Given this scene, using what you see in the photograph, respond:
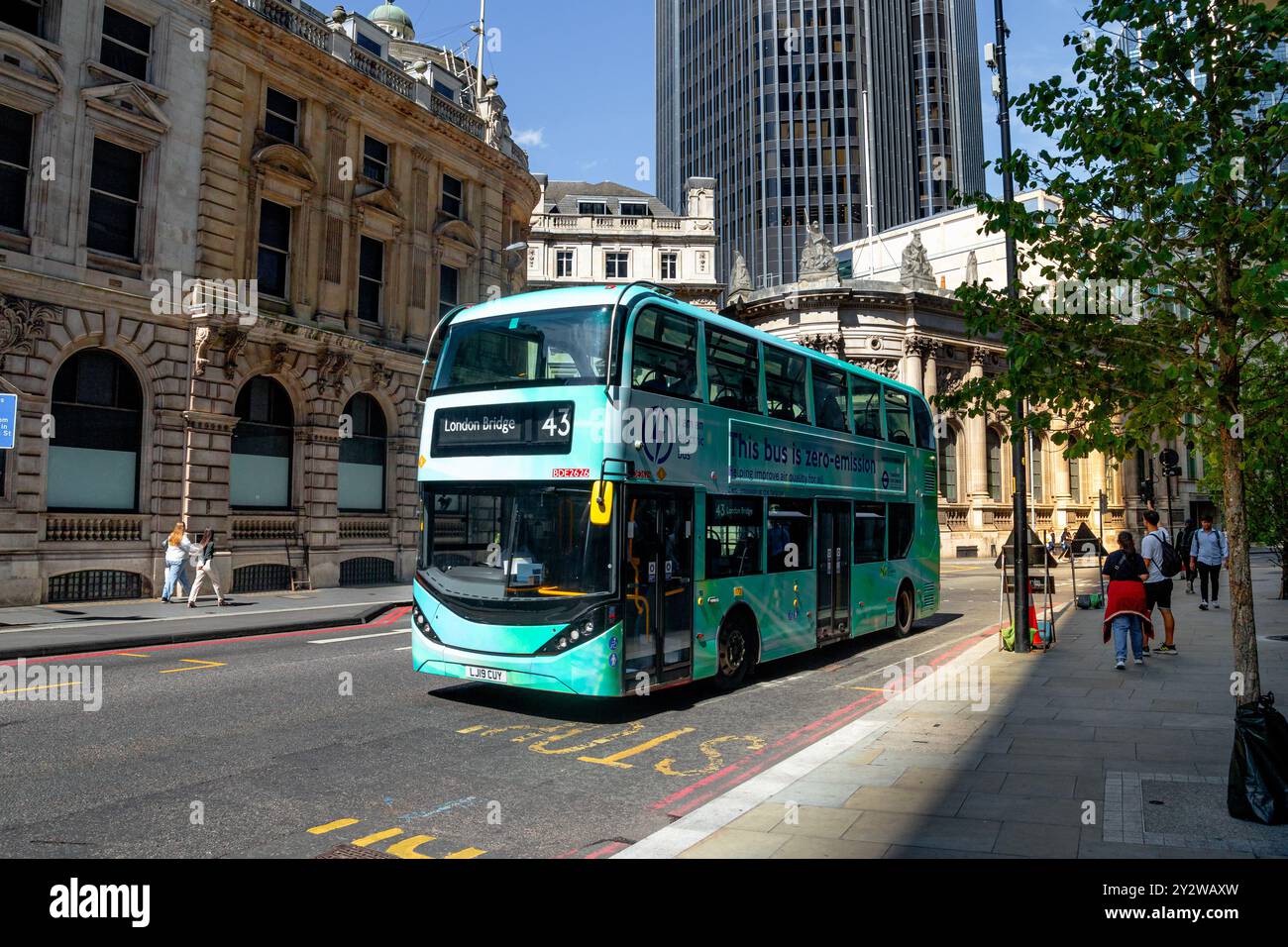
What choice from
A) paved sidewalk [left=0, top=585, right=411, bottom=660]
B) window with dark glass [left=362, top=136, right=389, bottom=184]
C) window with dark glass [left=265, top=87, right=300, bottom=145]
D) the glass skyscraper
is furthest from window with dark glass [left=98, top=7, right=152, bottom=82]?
the glass skyscraper

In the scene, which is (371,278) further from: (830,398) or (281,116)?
(830,398)

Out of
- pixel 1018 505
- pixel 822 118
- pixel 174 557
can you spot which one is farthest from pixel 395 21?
pixel 822 118

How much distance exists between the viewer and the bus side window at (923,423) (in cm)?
1686

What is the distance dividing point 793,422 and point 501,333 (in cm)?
461

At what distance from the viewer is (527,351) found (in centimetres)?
945

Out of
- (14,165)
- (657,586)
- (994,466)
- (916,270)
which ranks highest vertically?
(916,270)

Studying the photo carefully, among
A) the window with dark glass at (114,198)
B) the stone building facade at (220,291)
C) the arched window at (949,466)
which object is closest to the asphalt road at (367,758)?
the stone building facade at (220,291)

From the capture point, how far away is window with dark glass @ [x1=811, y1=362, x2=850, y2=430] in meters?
13.0

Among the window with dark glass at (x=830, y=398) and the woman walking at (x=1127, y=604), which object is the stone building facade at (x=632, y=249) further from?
the woman walking at (x=1127, y=604)

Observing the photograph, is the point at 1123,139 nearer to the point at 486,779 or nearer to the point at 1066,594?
the point at 486,779

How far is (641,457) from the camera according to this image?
912cm

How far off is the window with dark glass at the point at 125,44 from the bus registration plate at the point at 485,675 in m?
19.4

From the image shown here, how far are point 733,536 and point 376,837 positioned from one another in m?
6.19

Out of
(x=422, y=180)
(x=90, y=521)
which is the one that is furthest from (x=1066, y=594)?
(x=90, y=521)
